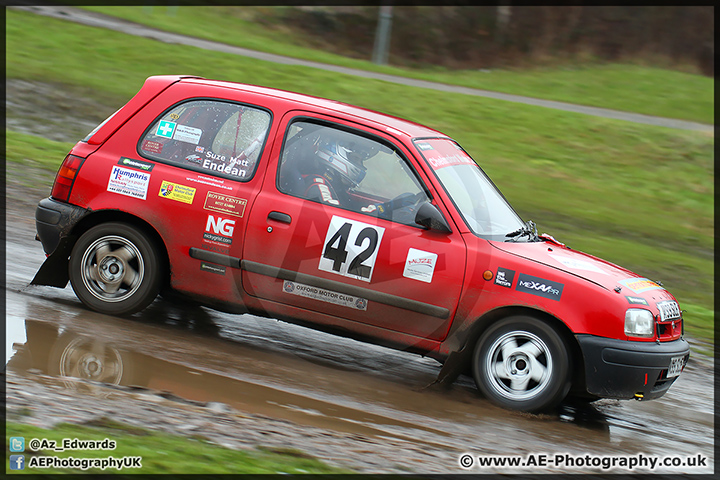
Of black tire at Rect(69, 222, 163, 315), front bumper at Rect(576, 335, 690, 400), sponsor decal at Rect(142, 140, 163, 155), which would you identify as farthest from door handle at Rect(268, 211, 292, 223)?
front bumper at Rect(576, 335, 690, 400)

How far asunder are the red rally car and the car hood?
0.02 meters

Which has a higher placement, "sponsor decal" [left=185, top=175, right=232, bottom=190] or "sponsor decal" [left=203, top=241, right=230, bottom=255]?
"sponsor decal" [left=185, top=175, right=232, bottom=190]

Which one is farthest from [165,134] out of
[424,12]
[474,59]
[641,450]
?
[424,12]

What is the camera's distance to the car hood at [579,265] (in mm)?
5305

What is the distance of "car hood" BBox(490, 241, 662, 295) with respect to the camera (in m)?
5.30

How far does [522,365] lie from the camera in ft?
17.5

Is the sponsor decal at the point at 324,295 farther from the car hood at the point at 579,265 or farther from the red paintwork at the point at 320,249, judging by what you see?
the car hood at the point at 579,265

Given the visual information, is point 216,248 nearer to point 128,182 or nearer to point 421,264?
point 128,182

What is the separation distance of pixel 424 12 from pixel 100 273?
1318 inches

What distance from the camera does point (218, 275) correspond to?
5.68 meters

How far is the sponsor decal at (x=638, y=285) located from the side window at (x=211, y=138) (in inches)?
112

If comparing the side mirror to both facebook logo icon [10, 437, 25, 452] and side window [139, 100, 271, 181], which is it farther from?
facebook logo icon [10, 437, 25, 452]

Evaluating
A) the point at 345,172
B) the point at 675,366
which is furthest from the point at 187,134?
the point at 675,366

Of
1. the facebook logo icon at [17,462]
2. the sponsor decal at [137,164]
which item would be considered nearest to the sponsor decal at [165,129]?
the sponsor decal at [137,164]
